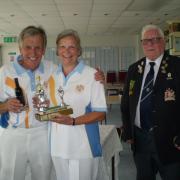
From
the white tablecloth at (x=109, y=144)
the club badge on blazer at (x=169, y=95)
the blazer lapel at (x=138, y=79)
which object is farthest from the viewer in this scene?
the white tablecloth at (x=109, y=144)

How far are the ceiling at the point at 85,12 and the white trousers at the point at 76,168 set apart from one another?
555 cm

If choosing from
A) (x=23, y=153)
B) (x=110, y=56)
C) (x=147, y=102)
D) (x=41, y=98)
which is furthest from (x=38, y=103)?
(x=110, y=56)

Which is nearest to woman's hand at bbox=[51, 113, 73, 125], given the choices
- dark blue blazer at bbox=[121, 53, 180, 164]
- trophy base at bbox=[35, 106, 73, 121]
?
trophy base at bbox=[35, 106, 73, 121]

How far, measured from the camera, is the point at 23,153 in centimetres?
191

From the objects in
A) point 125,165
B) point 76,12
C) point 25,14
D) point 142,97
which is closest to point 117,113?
point 76,12

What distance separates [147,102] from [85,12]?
257 inches

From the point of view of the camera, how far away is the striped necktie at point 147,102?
218cm

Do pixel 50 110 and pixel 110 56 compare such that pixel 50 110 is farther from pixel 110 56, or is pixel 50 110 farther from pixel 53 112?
pixel 110 56

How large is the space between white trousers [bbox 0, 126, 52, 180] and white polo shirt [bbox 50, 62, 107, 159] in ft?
→ 0.39

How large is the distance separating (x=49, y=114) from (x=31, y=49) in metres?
0.43

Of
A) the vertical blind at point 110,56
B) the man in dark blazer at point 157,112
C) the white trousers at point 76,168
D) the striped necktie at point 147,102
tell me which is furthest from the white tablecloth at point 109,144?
the vertical blind at point 110,56

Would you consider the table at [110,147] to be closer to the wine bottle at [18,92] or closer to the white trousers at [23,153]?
the white trousers at [23,153]

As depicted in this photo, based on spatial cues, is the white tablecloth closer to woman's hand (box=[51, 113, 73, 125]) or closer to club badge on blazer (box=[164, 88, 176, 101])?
club badge on blazer (box=[164, 88, 176, 101])

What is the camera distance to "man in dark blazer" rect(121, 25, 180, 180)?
2.13 meters
